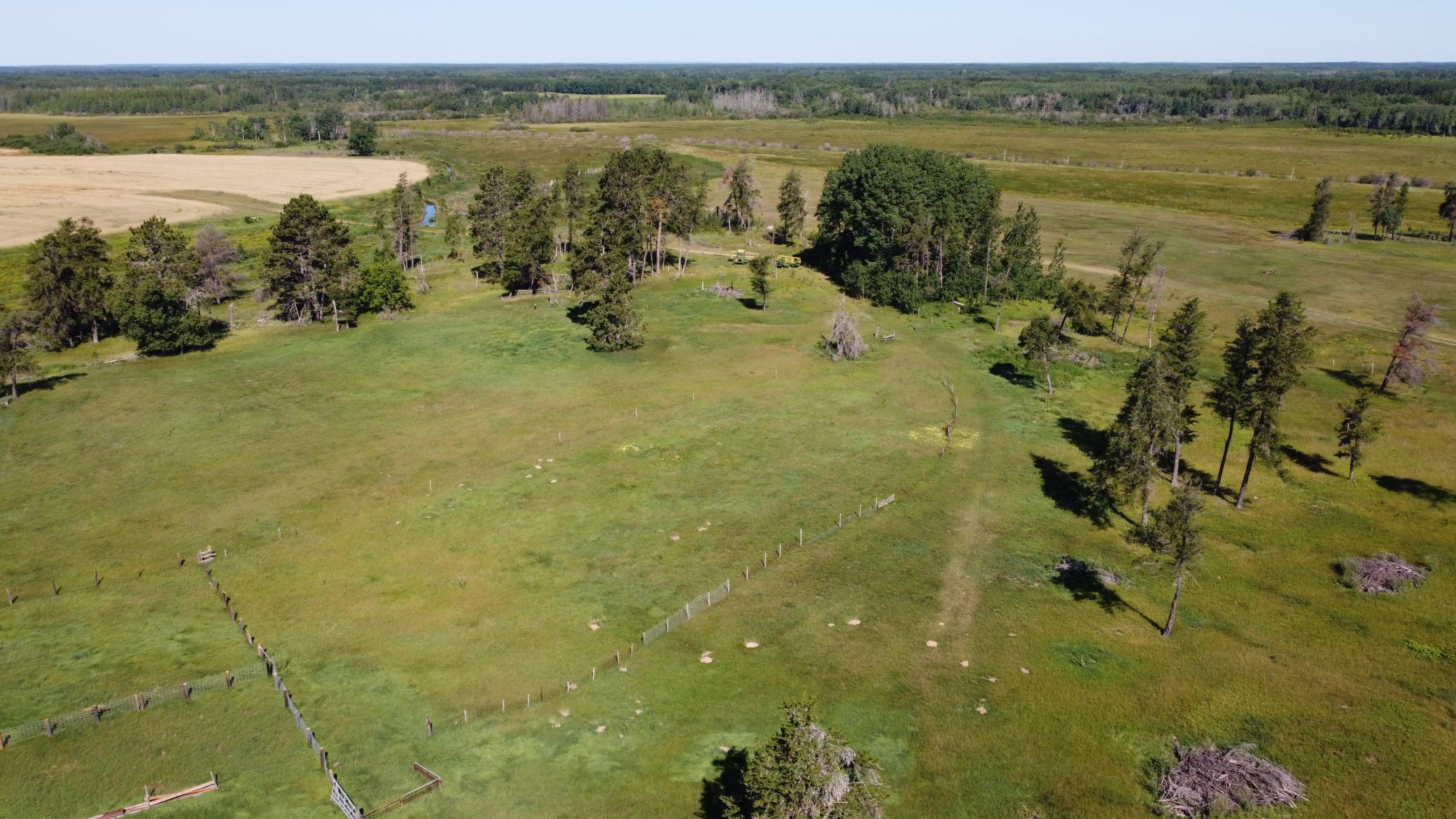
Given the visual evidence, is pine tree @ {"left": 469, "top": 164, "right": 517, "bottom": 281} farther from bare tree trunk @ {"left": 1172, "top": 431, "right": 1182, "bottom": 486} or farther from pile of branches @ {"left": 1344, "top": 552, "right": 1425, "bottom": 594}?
pile of branches @ {"left": 1344, "top": 552, "right": 1425, "bottom": 594}

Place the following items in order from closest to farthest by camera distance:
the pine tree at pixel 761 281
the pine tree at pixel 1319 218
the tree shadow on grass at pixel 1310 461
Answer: the tree shadow on grass at pixel 1310 461
the pine tree at pixel 761 281
the pine tree at pixel 1319 218

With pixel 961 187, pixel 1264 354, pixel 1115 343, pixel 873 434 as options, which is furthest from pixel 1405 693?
pixel 961 187

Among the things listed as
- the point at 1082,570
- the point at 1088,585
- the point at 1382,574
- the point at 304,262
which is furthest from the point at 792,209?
the point at 1382,574

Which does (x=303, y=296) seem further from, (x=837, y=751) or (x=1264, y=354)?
(x=1264, y=354)

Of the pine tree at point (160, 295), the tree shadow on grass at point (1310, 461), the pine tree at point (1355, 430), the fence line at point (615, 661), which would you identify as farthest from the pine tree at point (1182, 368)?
the pine tree at point (160, 295)

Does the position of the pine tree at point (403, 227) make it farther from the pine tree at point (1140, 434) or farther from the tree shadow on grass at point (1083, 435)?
the pine tree at point (1140, 434)

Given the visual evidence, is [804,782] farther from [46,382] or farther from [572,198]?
[572,198]
